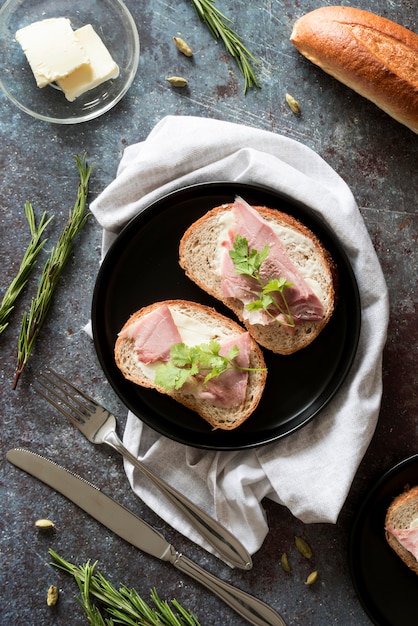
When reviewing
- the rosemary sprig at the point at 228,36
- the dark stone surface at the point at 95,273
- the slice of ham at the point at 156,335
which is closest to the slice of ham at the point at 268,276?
the slice of ham at the point at 156,335

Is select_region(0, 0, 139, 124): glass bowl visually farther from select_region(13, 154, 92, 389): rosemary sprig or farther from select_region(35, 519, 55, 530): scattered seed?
select_region(35, 519, 55, 530): scattered seed

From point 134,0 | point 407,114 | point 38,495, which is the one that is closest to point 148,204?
point 134,0

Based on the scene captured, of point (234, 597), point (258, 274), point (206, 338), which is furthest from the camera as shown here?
point (234, 597)

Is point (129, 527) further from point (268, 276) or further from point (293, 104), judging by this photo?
point (293, 104)

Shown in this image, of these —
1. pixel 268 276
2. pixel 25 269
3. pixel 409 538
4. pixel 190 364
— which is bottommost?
pixel 409 538

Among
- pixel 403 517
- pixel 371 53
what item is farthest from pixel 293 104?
pixel 403 517

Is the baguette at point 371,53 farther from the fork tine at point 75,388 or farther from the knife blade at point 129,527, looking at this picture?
the knife blade at point 129,527
